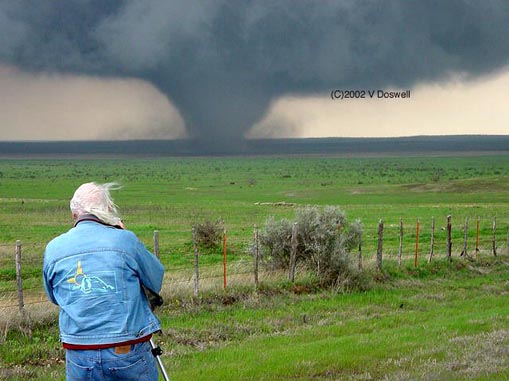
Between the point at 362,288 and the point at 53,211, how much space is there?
36.9 m

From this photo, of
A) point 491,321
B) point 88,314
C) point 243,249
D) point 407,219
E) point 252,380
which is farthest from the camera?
point 407,219

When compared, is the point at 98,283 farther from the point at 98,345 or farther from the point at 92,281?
the point at 98,345

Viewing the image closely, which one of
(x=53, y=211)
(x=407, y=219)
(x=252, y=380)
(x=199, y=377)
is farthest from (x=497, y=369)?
(x=53, y=211)

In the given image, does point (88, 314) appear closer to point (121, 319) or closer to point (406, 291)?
point (121, 319)

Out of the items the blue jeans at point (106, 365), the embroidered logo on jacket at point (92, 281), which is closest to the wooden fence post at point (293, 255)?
the blue jeans at point (106, 365)

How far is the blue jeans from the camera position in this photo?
15.7ft

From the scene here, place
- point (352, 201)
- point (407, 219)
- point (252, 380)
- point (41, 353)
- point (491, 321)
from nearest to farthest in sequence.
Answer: point (252, 380) < point (41, 353) < point (491, 321) < point (407, 219) < point (352, 201)

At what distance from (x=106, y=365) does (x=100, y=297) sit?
1.46ft

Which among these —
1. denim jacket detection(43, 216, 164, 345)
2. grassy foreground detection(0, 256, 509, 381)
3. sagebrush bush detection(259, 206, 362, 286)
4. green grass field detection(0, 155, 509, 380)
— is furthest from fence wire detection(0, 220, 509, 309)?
denim jacket detection(43, 216, 164, 345)

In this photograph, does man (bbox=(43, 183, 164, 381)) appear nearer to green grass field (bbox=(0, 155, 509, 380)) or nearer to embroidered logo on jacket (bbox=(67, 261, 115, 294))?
embroidered logo on jacket (bbox=(67, 261, 115, 294))

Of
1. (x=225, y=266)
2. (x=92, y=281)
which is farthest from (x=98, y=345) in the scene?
(x=225, y=266)

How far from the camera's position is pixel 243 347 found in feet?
37.2

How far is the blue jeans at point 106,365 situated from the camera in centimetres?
479

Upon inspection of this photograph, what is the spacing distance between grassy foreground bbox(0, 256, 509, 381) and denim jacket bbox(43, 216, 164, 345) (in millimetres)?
4405
